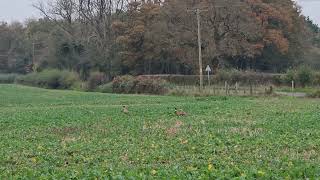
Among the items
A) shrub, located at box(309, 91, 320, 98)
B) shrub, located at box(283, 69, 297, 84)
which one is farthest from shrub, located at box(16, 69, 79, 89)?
shrub, located at box(309, 91, 320, 98)

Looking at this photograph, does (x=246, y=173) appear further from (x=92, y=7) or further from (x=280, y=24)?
(x=92, y=7)

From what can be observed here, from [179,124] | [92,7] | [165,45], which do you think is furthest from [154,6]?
[179,124]

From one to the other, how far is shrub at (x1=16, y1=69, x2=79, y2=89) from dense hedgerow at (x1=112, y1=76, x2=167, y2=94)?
16.1 m

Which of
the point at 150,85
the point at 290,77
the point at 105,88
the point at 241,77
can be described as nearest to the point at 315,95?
the point at 290,77

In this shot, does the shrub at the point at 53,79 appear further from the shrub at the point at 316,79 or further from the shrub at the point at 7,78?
the shrub at the point at 316,79

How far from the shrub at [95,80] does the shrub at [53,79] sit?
198 inches

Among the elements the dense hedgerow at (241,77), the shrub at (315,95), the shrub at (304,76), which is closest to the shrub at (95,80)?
the dense hedgerow at (241,77)

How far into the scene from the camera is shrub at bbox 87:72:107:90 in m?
80.8

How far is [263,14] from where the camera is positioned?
75750 millimetres

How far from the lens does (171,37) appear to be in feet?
242

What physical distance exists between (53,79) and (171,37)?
2589 cm

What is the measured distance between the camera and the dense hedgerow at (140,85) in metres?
64.9

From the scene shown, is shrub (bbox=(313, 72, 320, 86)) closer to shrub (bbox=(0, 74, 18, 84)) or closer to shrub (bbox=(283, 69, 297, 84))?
shrub (bbox=(283, 69, 297, 84))

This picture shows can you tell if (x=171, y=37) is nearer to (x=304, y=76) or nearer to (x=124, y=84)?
(x=124, y=84)
